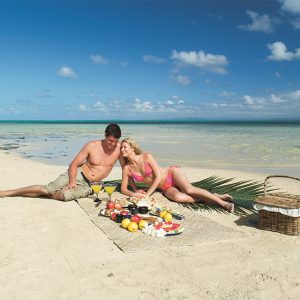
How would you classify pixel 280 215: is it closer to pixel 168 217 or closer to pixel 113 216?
pixel 168 217

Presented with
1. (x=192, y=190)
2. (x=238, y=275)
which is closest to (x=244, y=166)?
(x=192, y=190)

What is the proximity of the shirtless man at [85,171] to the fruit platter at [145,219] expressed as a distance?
40.0 inches

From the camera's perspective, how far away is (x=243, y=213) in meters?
5.61

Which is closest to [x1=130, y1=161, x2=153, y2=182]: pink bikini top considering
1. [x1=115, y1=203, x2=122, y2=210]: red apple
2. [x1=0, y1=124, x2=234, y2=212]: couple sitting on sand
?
[x1=0, y1=124, x2=234, y2=212]: couple sitting on sand

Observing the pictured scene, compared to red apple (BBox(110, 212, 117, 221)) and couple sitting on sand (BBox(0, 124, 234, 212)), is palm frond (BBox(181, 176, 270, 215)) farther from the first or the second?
red apple (BBox(110, 212, 117, 221))

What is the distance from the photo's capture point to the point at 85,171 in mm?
6676

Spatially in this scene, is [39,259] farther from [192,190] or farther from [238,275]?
[192,190]

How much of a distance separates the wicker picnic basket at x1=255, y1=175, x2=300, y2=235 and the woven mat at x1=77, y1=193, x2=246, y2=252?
45cm

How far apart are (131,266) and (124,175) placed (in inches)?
118

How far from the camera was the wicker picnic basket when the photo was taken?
4.54 metres

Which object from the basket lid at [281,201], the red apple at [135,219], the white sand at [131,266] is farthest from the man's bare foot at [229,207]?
the red apple at [135,219]

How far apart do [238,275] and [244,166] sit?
8453 millimetres

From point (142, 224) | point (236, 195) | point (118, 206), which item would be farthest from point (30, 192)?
point (236, 195)

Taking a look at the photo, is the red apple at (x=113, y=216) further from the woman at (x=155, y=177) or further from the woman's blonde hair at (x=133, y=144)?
the woman's blonde hair at (x=133, y=144)
